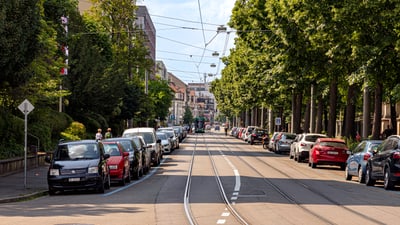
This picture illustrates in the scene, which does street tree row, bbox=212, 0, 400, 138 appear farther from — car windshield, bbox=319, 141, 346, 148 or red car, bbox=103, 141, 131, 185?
red car, bbox=103, 141, 131, 185

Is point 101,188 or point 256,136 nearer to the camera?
point 101,188

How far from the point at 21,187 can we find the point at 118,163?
3.28 meters

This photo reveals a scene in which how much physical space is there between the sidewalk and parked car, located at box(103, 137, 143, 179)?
10.4 feet

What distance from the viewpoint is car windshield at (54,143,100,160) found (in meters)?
22.8

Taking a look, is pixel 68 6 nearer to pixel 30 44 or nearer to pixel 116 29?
pixel 30 44

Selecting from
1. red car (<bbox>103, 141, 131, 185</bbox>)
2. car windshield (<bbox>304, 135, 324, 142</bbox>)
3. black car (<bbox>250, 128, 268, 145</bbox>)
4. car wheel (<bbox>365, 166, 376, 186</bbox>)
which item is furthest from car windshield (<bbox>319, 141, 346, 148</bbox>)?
black car (<bbox>250, 128, 268, 145</bbox>)

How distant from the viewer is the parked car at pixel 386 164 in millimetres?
23409

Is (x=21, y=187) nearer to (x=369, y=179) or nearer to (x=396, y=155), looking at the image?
(x=369, y=179)

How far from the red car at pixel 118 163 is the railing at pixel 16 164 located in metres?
4.51

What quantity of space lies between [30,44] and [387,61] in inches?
601

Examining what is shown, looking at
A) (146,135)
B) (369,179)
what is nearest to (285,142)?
(146,135)

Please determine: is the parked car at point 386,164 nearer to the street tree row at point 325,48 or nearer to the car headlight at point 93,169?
the street tree row at point 325,48

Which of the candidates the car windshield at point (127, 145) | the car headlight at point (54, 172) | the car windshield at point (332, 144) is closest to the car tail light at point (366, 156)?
the car windshield at point (127, 145)

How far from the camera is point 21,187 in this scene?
2380 cm
